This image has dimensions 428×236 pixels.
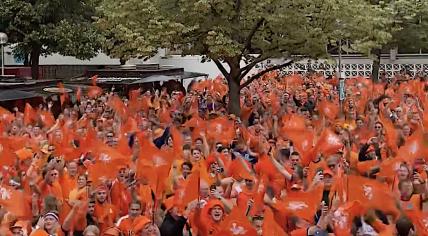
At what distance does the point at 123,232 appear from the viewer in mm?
7902

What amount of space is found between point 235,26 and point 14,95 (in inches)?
254

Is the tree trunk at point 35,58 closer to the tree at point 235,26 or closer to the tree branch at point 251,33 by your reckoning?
the tree at point 235,26

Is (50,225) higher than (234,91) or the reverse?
the reverse

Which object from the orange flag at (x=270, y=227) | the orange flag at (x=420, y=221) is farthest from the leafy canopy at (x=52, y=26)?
the orange flag at (x=420, y=221)

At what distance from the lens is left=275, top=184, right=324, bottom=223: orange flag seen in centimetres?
798

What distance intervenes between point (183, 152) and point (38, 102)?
13083mm

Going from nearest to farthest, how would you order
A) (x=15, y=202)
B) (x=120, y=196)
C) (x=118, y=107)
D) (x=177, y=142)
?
(x=15, y=202), (x=120, y=196), (x=177, y=142), (x=118, y=107)

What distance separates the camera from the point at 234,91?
67.3 feet

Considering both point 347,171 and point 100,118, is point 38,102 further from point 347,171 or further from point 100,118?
point 347,171

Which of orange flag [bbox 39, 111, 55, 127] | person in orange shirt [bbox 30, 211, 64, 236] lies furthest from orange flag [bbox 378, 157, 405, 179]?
orange flag [bbox 39, 111, 55, 127]

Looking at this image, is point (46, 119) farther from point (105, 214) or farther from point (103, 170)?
point (105, 214)

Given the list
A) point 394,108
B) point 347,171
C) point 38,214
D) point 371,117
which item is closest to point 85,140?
point 38,214

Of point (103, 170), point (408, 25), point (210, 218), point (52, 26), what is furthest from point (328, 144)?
point (408, 25)

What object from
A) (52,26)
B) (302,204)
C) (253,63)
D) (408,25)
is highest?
(408,25)
